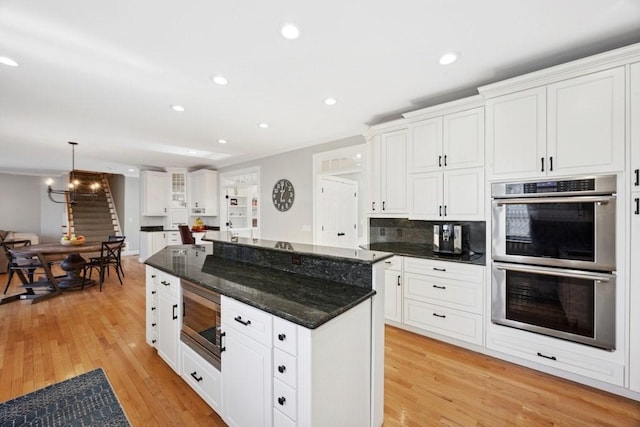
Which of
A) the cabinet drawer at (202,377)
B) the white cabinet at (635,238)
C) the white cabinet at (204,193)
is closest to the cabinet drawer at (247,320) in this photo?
the cabinet drawer at (202,377)

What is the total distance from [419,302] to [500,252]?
3.15ft

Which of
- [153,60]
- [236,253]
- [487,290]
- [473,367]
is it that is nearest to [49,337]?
[236,253]

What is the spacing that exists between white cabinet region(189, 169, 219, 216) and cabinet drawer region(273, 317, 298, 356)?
6.21 m

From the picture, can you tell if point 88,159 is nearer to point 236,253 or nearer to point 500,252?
point 236,253

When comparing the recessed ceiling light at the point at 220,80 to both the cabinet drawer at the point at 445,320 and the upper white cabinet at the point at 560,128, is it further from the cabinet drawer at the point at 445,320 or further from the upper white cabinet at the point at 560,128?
the cabinet drawer at the point at 445,320

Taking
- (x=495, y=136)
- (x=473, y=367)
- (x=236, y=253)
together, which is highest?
(x=495, y=136)

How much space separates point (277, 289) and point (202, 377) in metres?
0.92

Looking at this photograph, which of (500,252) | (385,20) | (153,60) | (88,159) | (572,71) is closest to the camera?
(385,20)

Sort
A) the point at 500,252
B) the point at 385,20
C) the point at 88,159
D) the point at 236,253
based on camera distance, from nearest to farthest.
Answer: the point at 385,20, the point at 500,252, the point at 236,253, the point at 88,159

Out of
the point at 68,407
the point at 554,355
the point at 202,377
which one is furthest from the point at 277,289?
the point at 554,355

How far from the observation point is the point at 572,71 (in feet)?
6.73

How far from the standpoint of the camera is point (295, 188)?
16.7ft

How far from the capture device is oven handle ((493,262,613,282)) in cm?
196

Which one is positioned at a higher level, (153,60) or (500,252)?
(153,60)
